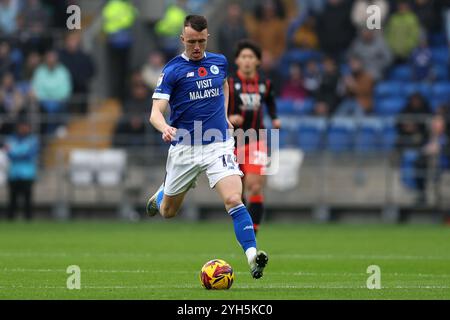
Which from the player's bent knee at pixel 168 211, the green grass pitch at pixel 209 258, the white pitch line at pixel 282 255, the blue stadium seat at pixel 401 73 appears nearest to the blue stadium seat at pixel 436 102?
the blue stadium seat at pixel 401 73

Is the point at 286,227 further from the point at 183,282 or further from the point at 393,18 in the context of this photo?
the point at 183,282

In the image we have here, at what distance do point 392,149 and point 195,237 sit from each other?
692cm

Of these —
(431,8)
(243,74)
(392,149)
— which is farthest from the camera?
(431,8)

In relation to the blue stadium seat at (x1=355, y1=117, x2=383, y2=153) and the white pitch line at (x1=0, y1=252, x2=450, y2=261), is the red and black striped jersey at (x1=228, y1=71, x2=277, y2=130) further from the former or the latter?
the blue stadium seat at (x1=355, y1=117, x2=383, y2=153)

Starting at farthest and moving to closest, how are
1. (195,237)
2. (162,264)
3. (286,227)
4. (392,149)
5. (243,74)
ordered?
(392,149)
(286,227)
(195,237)
(243,74)
(162,264)

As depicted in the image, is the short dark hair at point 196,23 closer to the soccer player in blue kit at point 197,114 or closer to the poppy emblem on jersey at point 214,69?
the soccer player in blue kit at point 197,114

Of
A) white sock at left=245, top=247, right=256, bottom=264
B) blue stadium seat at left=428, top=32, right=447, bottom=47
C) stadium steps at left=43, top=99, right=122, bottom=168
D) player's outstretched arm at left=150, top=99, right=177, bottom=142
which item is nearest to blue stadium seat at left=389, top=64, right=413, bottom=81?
blue stadium seat at left=428, top=32, right=447, bottom=47

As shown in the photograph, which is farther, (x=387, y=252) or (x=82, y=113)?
(x=82, y=113)

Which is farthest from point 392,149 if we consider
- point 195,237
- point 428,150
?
point 195,237

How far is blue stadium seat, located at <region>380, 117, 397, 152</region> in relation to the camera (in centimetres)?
2647

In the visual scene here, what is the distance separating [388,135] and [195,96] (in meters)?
14.5

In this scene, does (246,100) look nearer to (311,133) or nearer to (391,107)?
(311,133)

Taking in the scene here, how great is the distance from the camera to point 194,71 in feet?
40.8

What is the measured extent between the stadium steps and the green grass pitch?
281 cm
